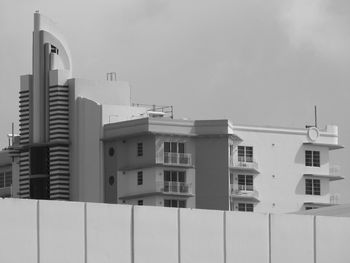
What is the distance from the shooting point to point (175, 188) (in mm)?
112000

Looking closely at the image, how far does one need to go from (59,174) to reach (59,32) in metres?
12.7

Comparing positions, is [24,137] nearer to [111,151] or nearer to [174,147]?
[111,151]

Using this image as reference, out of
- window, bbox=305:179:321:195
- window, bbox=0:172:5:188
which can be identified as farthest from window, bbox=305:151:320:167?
window, bbox=0:172:5:188

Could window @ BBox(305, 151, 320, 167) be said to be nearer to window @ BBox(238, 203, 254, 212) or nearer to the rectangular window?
window @ BBox(238, 203, 254, 212)

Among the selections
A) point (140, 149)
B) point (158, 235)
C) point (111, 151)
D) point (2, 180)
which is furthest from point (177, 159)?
point (158, 235)

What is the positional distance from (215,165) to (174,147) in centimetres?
359

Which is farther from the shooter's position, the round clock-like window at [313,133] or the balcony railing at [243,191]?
the round clock-like window at [313,133]

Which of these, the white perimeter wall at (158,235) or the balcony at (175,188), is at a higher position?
the balcony at (175,188)

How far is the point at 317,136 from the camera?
11794cm

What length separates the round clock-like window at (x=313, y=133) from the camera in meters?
118

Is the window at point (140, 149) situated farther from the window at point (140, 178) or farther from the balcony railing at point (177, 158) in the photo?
the balcony railing at point (177, 158)

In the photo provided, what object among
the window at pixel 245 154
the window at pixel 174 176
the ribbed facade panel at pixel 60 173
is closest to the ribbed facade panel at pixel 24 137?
the ribbed facade panel at pixel 60 173

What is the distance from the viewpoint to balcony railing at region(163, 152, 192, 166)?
366ft

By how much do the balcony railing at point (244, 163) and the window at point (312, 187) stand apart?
5.02m
